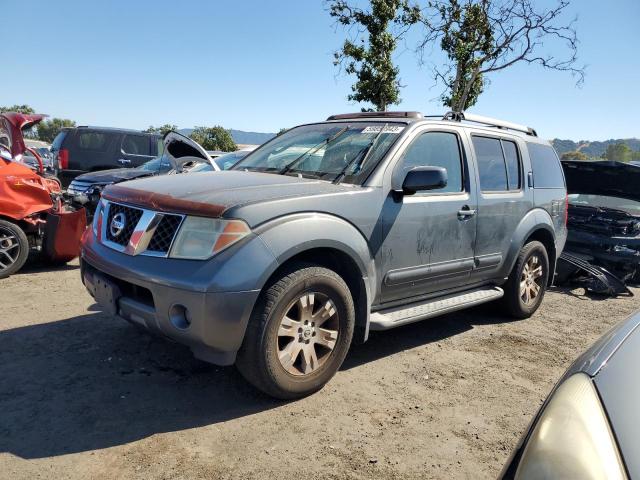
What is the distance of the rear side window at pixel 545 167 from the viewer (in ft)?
17.8

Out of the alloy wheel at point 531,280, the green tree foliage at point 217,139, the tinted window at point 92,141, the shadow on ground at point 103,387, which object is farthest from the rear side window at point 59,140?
the green tree foliage at point 217,139

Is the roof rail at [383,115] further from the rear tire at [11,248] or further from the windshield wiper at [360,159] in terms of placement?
the rear tire at [11,248]

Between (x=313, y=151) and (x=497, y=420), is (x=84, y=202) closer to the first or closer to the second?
(x=313, y=151)

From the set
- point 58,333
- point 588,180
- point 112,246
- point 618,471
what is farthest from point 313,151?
point 588,180

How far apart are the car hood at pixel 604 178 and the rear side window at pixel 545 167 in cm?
248

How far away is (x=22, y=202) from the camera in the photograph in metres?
5.86

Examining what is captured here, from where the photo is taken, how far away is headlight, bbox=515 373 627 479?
125 centimetres

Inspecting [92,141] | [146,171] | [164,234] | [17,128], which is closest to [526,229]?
[164,234]

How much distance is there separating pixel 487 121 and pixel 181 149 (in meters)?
3.06

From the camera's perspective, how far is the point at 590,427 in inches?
53.6

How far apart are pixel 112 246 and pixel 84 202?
16.9 ft

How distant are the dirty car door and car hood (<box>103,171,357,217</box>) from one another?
0.49 meters

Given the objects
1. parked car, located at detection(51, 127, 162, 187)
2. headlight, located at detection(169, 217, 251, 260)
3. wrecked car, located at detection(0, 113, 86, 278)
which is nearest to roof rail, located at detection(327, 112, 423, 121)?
headlight, located at detection(169, 217, 251, 260)

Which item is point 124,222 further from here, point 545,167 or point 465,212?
point 545,167
